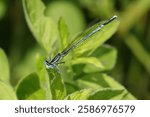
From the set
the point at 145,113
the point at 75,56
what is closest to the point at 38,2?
the point at 75,56

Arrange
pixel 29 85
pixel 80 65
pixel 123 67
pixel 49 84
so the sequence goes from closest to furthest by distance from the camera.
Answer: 1. pixel 49 84
2. pixel 29 85
3. pixel 80 65
4. pixel 123 67

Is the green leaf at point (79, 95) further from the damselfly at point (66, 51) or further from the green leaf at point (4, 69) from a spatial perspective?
the green leaf at point (4, 69)

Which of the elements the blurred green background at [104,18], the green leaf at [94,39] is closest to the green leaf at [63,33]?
the green leaf at [94,39]

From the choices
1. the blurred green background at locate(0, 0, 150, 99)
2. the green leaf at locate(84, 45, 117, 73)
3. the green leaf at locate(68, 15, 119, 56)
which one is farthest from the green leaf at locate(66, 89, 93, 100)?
the blurred green background at locate(0, 0, 150, 99)

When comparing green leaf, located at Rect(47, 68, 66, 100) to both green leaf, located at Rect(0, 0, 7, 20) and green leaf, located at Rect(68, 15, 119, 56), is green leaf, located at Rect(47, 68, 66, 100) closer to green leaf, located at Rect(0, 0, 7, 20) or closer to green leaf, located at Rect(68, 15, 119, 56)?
green leaf, located at Rect(68, 15, 119, 56)

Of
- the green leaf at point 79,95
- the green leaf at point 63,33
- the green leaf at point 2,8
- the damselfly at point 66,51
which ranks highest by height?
the green leaf at point 2,8

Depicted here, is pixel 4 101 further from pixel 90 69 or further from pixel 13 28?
pixel 13 28
